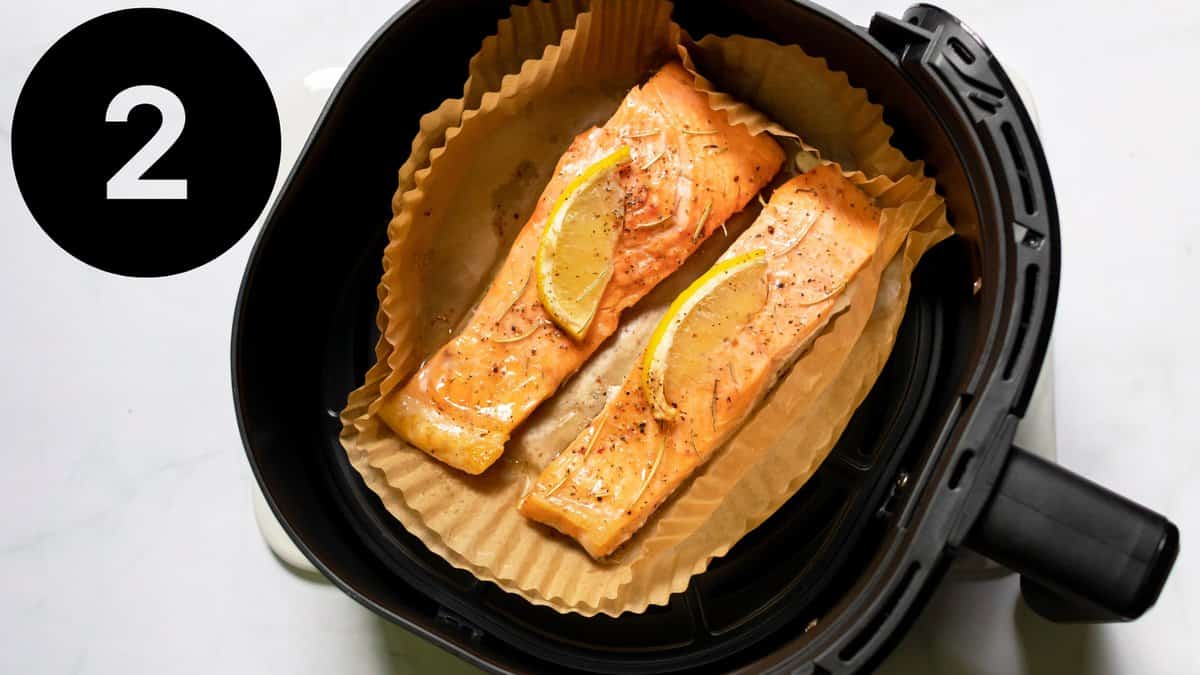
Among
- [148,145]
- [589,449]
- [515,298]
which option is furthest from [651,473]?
[148,145]

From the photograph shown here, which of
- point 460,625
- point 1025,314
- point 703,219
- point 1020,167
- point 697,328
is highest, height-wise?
point 1020,167

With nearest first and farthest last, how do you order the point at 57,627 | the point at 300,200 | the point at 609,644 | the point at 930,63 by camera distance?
the point at 930,63 → the point at 300,200 → the point at 609,644 → the point at 57,627

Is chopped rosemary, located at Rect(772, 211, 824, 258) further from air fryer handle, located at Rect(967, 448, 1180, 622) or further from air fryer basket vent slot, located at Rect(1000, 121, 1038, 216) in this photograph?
air fryer handle, located at Rect(967, 448, 1180, 622)

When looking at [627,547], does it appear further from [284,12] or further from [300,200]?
[284,12]

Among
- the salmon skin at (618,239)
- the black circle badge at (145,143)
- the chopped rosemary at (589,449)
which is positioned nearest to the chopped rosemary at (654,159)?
the salmon skin at (618,239)

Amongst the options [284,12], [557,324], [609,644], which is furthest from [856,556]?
[284,12]

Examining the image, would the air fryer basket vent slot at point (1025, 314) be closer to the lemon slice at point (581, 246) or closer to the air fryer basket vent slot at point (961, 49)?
the air fryer basket vent slot at point (961, 49)

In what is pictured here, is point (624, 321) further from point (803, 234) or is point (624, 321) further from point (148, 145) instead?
point (148, 145)
